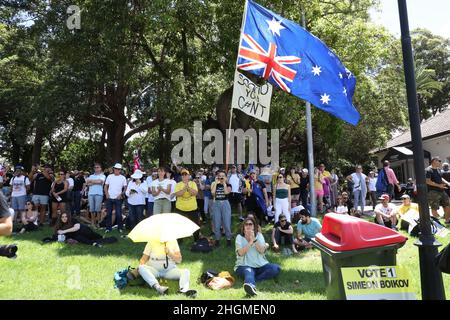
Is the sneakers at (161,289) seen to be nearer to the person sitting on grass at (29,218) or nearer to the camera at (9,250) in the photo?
the camera at (9,250)

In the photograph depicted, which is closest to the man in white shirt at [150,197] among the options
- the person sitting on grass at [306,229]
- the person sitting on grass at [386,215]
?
the person sitting on grass at [306,229]

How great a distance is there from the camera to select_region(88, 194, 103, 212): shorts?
12.2 m

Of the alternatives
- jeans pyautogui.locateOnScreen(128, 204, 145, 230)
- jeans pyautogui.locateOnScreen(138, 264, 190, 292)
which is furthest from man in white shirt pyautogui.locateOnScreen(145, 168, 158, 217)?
jeans pyautogui.locateOnScreen(138, 264, 190, 292)

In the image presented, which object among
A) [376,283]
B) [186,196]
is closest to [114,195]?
[186,196]

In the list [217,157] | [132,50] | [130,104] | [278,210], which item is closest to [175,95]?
[132,50]

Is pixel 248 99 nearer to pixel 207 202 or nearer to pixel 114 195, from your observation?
pixel 114 195

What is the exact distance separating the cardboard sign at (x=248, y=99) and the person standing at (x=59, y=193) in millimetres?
6465

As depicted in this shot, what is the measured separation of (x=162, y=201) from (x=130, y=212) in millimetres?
1345

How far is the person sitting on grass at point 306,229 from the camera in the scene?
975 centimetres

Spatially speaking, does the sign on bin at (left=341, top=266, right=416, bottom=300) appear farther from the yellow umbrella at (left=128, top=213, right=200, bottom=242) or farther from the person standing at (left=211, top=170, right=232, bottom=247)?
the person standing at (left=211, top=170, right=232, bottom=247)

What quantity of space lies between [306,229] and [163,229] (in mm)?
4304

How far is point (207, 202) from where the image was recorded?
44.5ft

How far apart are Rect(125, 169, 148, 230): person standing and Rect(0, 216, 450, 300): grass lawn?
3.92 ft

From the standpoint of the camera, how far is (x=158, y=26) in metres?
14.1
